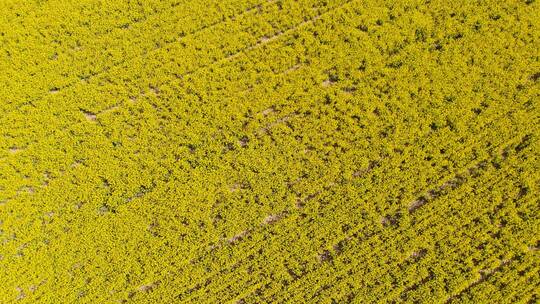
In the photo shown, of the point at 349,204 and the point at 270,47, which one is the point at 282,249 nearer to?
the point at 349,204

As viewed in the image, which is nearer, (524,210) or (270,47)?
(524,210)

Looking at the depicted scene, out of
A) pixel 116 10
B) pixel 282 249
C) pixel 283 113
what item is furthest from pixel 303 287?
pixel 116 10

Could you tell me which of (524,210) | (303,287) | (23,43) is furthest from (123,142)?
(524,210)

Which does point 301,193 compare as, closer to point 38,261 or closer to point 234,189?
point 234,189

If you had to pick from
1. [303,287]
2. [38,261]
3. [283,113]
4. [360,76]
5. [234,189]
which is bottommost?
[38,261]

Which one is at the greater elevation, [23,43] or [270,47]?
[270,47]

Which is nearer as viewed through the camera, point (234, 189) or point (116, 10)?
point (234, 189)
